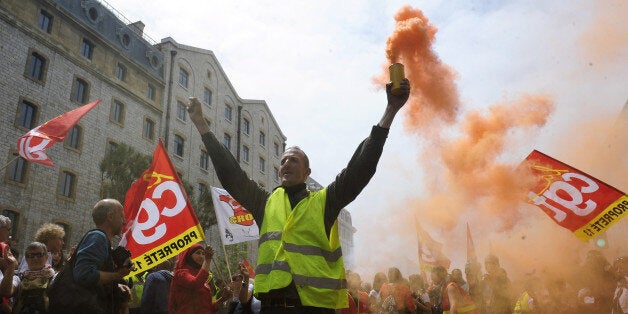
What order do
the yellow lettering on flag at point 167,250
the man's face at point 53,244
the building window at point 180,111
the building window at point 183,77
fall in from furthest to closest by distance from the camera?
1. the building window at point 183,77
2. the building window at point 180,111
3. the yellow lettering on flag at point 167,250
4. the man's face at point 53,244

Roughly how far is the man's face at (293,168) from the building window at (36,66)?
23.6m

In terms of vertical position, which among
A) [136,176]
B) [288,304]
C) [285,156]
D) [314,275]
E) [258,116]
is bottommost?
[288,304]

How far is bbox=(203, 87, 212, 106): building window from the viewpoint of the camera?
36.8 meters

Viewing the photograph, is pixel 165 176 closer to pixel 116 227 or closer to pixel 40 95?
pixel 116 227

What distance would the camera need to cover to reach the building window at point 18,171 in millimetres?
20750

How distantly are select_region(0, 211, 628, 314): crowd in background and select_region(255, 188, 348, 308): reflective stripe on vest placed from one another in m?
2.27

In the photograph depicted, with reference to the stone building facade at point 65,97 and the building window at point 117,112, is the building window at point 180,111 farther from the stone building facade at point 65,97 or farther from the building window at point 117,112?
Result: the building window at point 117,112

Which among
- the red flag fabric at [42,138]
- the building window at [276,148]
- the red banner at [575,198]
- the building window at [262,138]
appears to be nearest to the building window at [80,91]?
the red flag fabric at [42,138]

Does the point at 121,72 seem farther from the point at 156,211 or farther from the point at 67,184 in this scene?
the point at 156,211

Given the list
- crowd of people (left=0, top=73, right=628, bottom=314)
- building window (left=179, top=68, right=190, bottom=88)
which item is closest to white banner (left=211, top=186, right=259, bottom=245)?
crowd of people (left=0, top=73, right=628, bottom=314)

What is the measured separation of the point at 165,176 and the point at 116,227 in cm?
432

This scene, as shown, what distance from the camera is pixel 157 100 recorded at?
3156 cm

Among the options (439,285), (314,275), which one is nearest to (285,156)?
(314,275)

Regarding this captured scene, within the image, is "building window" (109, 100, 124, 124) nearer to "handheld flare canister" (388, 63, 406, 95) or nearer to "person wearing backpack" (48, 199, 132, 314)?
"person wearing backpack" (48, 199, 132, 314)
